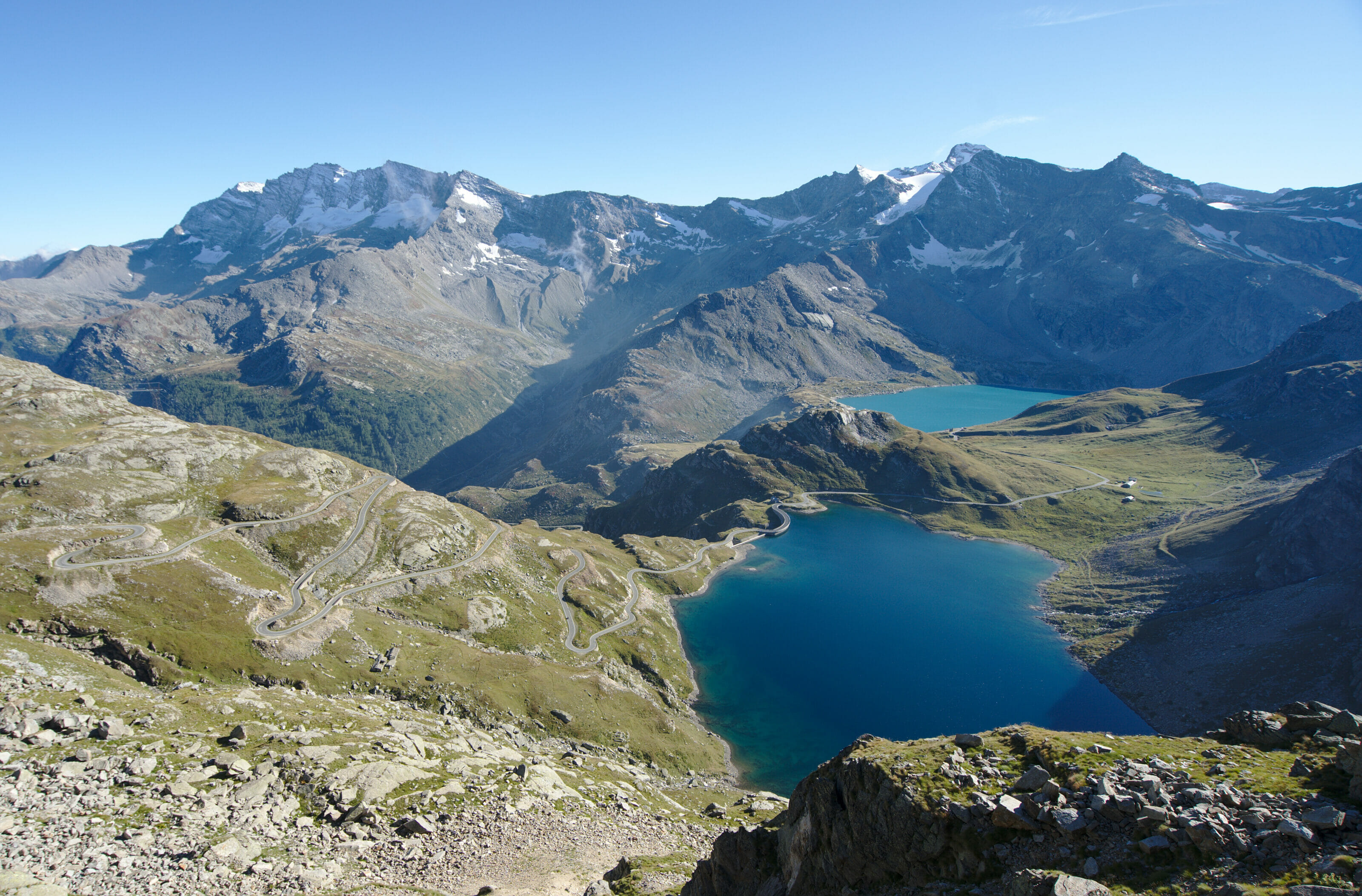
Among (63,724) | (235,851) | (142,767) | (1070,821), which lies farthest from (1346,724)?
(63,724)

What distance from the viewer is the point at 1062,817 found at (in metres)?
25.6

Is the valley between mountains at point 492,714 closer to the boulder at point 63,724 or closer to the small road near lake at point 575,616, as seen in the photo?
the boulder at point 63,724

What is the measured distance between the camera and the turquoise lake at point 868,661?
112 meters

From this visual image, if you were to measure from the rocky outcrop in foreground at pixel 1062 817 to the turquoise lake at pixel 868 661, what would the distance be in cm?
6714

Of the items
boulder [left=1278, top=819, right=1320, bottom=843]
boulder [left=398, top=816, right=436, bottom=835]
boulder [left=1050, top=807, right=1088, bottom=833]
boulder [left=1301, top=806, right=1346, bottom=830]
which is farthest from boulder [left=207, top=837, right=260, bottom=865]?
boulder [left=1301, top=806, right=1346, bottom=830]

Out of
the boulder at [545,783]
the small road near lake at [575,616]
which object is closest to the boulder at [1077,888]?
the boulder at [545,783]

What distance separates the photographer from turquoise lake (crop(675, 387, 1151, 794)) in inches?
4405

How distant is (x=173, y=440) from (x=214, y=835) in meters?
115

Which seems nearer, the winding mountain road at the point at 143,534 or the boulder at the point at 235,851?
the boulder at the point at 235,851

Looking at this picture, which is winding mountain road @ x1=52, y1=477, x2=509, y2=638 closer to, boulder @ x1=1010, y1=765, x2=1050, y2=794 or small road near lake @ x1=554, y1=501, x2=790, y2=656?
small road near lake @ x1=554, y1=501, x2=790, y2=656

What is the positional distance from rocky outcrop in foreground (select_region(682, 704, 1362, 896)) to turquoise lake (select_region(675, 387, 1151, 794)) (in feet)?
220

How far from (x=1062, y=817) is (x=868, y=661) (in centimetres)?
11393

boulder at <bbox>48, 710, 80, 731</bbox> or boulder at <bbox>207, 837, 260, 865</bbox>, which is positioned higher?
boulder at <bbox>48, 710, 80, 731</bbox>

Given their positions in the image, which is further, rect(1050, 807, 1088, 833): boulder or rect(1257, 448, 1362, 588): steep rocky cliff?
rect(1257, 448, 1362, 588): steep rocky cliff
